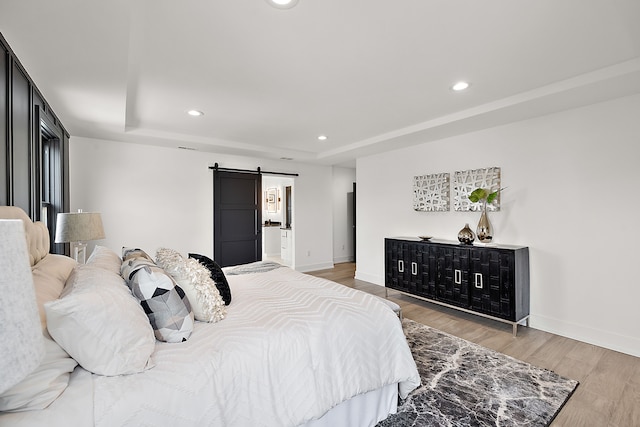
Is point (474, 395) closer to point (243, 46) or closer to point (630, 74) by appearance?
point (630, 74)

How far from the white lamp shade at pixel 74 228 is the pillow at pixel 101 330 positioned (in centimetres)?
176

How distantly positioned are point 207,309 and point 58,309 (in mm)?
741

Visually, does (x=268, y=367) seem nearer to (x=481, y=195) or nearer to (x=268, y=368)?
(x=268, y=368)

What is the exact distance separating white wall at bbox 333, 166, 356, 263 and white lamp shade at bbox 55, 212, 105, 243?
5.23 meters

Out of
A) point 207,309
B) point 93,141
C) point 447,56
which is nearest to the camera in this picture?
point 207,309

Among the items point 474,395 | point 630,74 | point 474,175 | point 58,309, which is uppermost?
point 630,74

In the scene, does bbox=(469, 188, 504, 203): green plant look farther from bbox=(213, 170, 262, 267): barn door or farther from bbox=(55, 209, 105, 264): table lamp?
bbox=(55, 209, 105, 264): table lamp

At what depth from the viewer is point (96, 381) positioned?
1186 millimetres

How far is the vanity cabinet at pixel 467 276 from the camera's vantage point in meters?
3.35

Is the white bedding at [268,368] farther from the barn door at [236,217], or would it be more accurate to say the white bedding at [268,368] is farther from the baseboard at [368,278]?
the baseboard at [368,278]

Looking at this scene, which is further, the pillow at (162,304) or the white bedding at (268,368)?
the pillow at (162,304)

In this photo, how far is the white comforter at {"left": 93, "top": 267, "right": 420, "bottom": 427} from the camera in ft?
3.98

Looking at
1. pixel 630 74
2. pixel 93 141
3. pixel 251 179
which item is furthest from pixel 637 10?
pixel 93 141

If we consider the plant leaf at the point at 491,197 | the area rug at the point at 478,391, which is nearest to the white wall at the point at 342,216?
the plant leaf at the point at 491,197
